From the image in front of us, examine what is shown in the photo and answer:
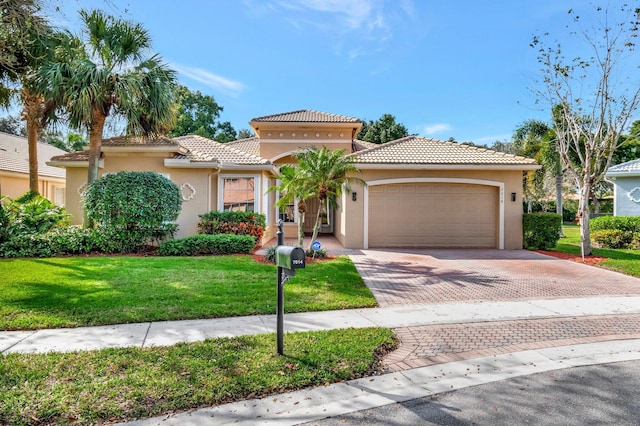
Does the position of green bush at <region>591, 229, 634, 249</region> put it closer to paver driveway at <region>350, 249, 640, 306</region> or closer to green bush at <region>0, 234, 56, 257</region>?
paver driveway at <region>350, 249, 640, 306</region>

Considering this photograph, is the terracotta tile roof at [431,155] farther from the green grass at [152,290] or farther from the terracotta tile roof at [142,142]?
Answer: the terracotta tile roof at [142,142]

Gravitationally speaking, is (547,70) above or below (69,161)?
above

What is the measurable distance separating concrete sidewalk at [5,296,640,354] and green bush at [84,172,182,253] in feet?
21.8

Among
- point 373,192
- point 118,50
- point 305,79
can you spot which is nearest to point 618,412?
point 373,192

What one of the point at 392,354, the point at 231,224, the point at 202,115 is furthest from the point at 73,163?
the point at 202,115

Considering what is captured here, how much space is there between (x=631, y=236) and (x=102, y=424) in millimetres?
19611

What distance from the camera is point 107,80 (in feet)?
38.9

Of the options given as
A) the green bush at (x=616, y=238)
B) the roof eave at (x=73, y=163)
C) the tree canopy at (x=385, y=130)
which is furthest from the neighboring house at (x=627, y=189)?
the roof eave at (x=73, y=163)

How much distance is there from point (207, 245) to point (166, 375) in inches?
325

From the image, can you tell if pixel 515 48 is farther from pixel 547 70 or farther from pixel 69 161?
pixel 69 161

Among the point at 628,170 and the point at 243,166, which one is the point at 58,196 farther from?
the point at 628,170

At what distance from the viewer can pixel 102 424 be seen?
3.00 m

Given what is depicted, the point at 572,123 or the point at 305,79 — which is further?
the point at 305,79

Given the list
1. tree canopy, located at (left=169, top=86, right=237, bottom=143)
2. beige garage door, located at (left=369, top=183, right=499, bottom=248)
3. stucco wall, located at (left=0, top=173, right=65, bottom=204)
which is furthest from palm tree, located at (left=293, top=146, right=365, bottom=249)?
tree canopy, located at (left=169, top=86, right=237, bottom=143)
